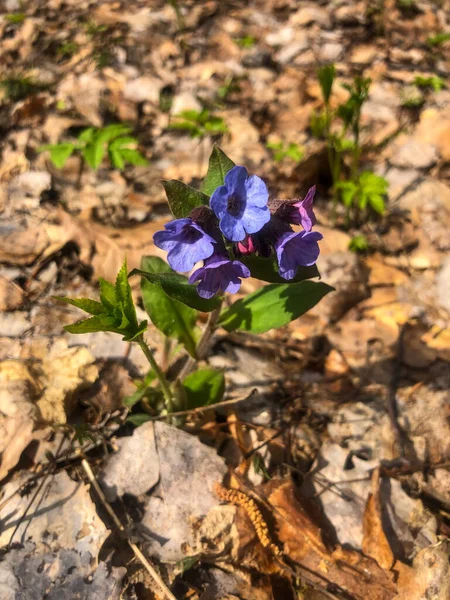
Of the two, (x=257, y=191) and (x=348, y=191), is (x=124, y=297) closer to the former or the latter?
(x=257, y=191)

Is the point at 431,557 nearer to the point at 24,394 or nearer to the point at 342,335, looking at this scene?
the point at 342,335

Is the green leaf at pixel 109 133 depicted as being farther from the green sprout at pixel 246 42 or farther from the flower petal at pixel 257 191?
the green sprout at pixel 246 42

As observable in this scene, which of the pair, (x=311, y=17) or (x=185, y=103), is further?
(x=311, y=17)

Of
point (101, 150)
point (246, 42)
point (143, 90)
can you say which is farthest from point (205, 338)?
point (246, 42)

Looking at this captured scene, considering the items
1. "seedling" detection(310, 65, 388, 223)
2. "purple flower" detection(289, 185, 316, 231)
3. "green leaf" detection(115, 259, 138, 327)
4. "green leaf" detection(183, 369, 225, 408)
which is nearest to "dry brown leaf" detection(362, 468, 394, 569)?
"green leaf" detection(183, 369, 225, 408)

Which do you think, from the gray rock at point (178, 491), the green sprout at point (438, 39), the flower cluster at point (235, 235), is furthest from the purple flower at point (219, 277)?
the green sprout at point (438, 39)

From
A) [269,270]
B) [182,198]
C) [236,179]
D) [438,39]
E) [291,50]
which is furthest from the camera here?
[291,50]
